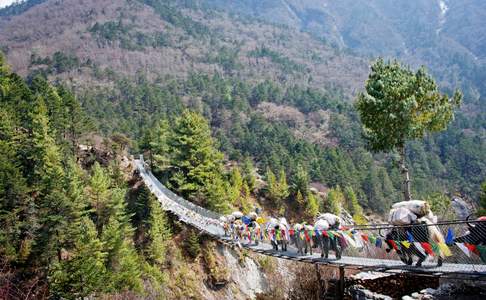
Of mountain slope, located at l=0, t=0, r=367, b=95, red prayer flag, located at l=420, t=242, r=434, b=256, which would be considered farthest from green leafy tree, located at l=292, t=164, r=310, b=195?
mountain slope, located at l=0, t=0, r=367, b=95

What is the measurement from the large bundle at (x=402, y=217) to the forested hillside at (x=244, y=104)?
31.7 metres

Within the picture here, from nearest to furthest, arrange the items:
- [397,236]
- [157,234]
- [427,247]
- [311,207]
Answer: [427,247], [397,236], [157,234], [311,207]

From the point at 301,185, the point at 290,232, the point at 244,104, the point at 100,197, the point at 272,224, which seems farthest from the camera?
the point at 244,104

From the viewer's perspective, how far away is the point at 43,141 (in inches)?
1046

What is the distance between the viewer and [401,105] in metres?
16.0

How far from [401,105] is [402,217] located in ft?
26.9

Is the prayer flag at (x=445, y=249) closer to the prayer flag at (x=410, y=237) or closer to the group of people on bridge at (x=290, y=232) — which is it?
the prayer flag at (x=410, y=237)

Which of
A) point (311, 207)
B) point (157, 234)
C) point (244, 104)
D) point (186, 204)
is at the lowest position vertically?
point (244, 104)

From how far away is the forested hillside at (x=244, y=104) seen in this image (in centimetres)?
6431

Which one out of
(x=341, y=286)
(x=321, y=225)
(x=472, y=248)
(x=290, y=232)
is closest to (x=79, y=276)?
(x=290, y=232)

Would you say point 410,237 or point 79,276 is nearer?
Answer: point 410,237

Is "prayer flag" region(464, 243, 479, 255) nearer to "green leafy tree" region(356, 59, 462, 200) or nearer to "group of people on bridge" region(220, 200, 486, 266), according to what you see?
"group of people on bridge" region(220, 200, 486, 266)

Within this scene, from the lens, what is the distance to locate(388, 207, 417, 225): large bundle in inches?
349

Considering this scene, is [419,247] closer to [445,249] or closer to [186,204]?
[445,249]
